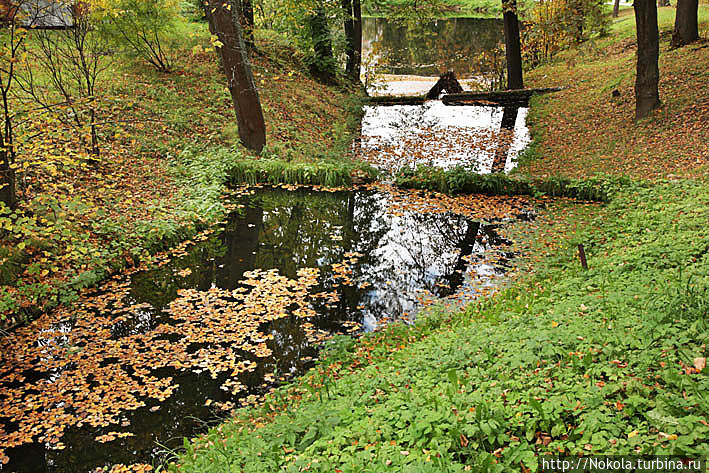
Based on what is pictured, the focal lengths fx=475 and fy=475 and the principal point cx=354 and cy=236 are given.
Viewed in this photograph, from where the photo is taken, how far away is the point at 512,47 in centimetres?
1920

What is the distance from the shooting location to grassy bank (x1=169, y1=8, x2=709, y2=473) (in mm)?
3020

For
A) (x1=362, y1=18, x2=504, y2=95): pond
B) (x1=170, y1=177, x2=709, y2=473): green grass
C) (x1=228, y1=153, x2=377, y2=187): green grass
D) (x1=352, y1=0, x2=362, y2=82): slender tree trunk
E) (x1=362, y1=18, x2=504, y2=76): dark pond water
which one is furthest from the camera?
(x1=362, y1=18, x2=504, y2=76): dark pond water

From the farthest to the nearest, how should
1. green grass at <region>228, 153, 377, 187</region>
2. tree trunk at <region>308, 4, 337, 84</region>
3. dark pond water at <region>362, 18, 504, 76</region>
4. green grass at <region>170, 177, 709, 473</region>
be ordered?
dark pond water at <region>362, 18, 504, 76</region> < tree trunk at <region>308, 4, 337, 84</region> < green grass at <region>228, 153, 377, 187</region> < green grass at <region>170, 177, 709, 473</region>

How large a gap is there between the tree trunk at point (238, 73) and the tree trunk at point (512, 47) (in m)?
10.1

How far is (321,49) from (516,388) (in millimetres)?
18121

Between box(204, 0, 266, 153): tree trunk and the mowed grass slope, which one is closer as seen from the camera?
the mowed grass slope

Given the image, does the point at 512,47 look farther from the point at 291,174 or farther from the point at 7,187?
the point at 7,187

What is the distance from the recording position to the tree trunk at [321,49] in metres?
18.5

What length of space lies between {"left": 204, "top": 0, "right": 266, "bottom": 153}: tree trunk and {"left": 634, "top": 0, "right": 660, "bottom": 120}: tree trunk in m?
9.59

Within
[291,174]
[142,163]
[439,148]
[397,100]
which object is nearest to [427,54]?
[397,100]

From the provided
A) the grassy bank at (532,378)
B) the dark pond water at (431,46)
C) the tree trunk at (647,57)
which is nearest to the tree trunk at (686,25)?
the tree trunk at (647,57)

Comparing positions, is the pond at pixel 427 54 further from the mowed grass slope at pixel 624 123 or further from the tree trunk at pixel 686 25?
the tree trunk at pixel 686 25

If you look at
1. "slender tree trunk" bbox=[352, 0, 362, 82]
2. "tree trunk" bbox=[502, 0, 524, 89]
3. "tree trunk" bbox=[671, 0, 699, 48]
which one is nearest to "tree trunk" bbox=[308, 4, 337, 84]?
"slender tree trunk" bbox=[352, 0, 362, 82]

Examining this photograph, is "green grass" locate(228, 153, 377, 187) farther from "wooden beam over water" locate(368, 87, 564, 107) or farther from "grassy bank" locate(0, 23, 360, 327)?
"wooden beam over water" locate(368, 87, 564, 107)
